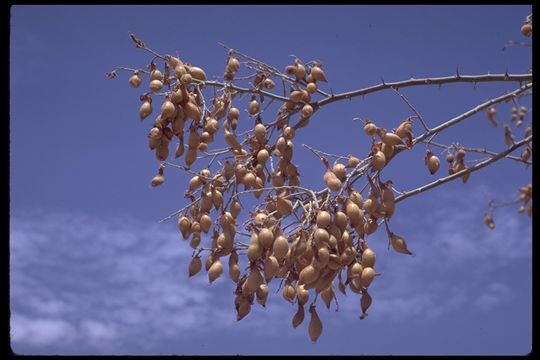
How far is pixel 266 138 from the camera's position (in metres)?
3.43

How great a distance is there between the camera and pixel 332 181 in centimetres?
271

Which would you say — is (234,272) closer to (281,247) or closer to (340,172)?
(281,247)

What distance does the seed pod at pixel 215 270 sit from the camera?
9.86 feet

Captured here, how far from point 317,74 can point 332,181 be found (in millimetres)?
1079

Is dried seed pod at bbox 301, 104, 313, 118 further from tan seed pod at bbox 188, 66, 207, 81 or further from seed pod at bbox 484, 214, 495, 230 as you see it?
seed pod at bbox 484, 214, 495, 230

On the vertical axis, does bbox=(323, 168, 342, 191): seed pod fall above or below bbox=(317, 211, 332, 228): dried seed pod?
above

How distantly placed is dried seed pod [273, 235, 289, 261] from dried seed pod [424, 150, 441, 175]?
3.66 ft

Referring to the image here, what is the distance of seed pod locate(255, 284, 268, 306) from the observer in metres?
2.90

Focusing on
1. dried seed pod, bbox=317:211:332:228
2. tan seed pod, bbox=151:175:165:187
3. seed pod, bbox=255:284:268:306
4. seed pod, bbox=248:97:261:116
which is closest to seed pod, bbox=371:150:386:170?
dried seed pod, bbox=317:211:332:228

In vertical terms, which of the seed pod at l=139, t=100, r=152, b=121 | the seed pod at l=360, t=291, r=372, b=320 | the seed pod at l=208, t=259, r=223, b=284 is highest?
the seed pod at l=139, t=100, r=152, b=121

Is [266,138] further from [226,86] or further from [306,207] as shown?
[306,207]

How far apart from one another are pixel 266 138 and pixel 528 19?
210 centimetres

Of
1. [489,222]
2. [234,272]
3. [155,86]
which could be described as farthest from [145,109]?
[489,222]

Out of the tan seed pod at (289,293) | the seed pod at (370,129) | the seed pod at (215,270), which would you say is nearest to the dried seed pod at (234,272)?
the seed pod at (215,270)
